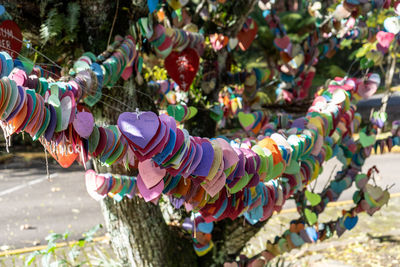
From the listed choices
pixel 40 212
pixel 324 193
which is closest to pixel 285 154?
pixel 324 193

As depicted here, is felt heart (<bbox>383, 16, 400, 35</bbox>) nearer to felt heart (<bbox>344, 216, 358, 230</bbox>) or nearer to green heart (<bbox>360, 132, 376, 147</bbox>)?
green heart (<bbox>360, 132, 376, 147</bbox>)

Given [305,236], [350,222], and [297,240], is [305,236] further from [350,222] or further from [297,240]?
[350,222]

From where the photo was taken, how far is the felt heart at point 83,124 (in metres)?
0.88

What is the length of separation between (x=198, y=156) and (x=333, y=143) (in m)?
1.23

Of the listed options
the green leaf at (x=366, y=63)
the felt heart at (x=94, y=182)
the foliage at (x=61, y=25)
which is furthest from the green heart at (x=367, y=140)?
the foliage at (x=61, y=25)

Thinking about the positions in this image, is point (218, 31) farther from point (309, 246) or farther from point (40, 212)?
point (40, 212)

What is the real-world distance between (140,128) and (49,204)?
6254mm

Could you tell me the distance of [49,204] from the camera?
6.52 m

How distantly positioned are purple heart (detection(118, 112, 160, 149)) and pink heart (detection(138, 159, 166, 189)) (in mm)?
148

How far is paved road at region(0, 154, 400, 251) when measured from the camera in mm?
5086

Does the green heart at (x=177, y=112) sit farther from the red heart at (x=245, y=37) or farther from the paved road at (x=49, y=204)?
the paved road at (x=49, y=204)

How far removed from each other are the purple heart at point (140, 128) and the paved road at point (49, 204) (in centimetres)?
328

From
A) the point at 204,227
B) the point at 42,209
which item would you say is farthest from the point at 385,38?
the point at 42,209

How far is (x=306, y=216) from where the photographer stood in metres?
2.32
